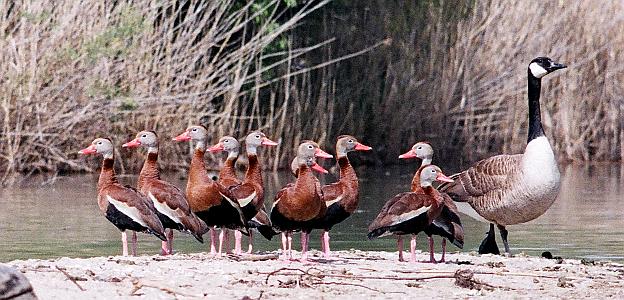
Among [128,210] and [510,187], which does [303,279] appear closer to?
[128,210]

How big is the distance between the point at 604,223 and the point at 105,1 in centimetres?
896

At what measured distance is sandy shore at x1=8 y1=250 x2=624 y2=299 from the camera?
912cm

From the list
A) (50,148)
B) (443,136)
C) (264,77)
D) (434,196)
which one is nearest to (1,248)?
(434,196)

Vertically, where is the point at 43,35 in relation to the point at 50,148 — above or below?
above

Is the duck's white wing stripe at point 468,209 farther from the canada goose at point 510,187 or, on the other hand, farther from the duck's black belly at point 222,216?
the duck's black belly at point 222,216

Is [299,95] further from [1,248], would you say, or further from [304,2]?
[1,248]

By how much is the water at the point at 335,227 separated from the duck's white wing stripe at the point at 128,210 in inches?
58.5

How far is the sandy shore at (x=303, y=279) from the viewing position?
9.12 meters

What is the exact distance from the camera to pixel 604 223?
16.4 m

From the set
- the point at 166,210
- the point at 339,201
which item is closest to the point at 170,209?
the point at 166,210

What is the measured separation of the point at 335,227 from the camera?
1636 cm

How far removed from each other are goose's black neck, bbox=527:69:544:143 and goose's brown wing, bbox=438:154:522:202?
1.06ft

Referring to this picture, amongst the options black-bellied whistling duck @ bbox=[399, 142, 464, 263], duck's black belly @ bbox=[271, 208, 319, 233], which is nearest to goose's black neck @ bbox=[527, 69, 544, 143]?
black-bellied whistling duck @ bbox=[399, 142, 464, 263]

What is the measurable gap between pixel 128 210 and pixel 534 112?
4.96 m
